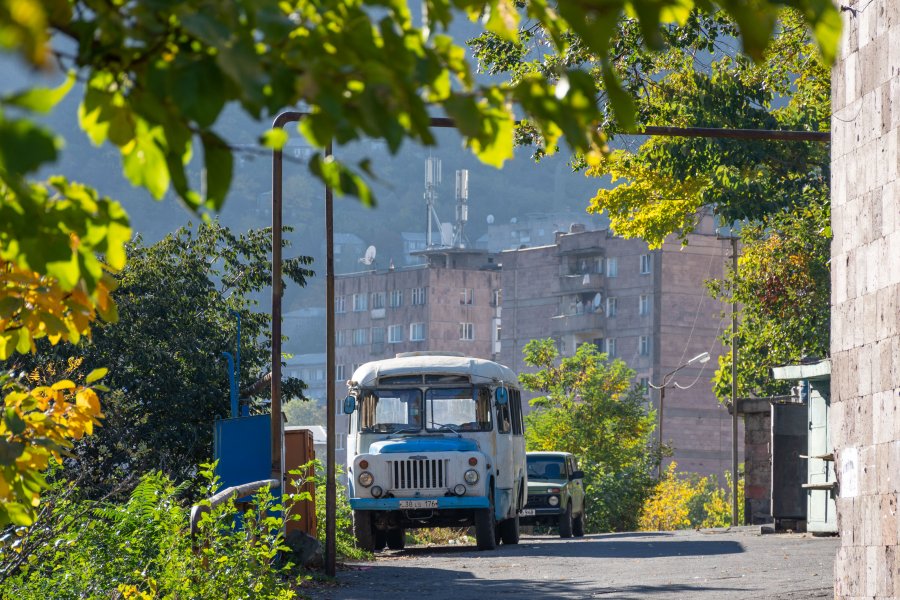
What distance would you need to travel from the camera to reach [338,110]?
3.09 meters

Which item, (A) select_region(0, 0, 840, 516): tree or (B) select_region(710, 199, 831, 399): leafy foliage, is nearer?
(A) select_region(0, 0, 840, 516): tree

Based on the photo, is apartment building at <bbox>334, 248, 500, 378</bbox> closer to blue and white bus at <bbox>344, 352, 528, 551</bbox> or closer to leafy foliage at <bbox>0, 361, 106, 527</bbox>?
blue and white bus at <bbox>344, 352, 528, 551</bbox>

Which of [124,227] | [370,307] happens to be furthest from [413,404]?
[370,307]

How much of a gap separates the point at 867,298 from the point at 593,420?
4546 cm

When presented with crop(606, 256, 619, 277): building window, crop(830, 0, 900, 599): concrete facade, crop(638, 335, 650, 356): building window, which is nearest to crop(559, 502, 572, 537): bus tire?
crop(830, 0, 900, 599): concrete facade

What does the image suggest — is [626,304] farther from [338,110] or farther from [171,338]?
[338,110]

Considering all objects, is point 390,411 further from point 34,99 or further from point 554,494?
point 34,99

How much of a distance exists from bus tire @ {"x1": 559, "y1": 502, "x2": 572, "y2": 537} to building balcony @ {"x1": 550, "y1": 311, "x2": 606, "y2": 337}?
9976 centimetres

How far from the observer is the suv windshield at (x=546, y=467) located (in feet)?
108

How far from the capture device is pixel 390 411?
23.8 m

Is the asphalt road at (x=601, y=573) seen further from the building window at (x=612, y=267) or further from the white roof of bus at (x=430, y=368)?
the building window at (x=612, y=267)

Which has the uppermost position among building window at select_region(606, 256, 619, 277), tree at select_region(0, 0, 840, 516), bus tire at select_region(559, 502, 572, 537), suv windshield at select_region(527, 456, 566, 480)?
building window at select_region(606, 256, 619, 277)

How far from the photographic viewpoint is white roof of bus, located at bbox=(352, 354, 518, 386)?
23.6 m

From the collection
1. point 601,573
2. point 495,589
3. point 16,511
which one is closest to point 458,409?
point 601,573
